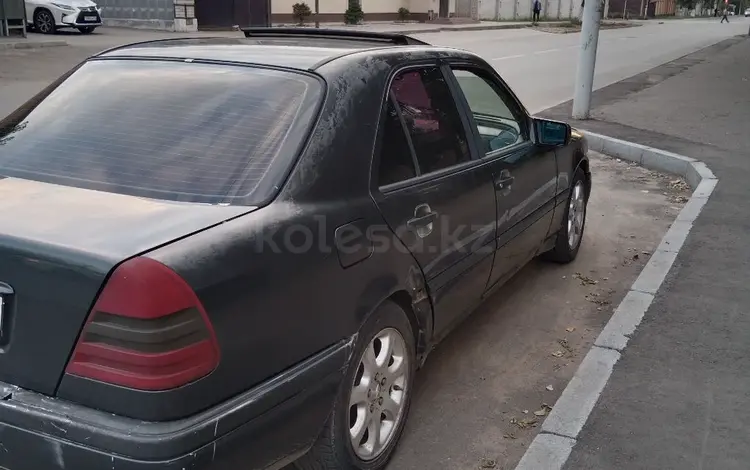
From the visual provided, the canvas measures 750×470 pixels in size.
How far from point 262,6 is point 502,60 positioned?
42.9ft

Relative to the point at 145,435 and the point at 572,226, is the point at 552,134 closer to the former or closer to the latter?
the point at 572,226

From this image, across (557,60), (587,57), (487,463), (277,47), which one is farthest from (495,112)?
(557,60)

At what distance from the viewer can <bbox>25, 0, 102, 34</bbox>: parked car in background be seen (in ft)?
75.7

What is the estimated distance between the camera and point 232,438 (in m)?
2.12

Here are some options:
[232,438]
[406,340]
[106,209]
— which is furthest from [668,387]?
[106,209]

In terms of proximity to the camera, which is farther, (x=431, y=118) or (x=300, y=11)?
A: (x=300, y=11)

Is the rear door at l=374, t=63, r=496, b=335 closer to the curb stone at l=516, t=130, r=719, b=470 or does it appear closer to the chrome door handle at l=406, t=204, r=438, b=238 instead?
the chrome door handle at l=406, t=204, r=438, b=238

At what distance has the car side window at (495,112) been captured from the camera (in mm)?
4074

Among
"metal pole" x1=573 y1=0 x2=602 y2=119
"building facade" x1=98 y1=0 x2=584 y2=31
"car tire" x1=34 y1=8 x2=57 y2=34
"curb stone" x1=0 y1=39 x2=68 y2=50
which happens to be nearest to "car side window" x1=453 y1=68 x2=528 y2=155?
"metal pole" x1=573 y1=0 x2=602 y2=119

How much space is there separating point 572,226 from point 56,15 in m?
22.3

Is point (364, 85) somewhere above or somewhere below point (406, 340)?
above

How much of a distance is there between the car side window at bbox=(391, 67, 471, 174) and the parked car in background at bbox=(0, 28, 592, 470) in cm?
1

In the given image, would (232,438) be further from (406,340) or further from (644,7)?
(644,7)

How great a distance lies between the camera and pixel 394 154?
118 inches
